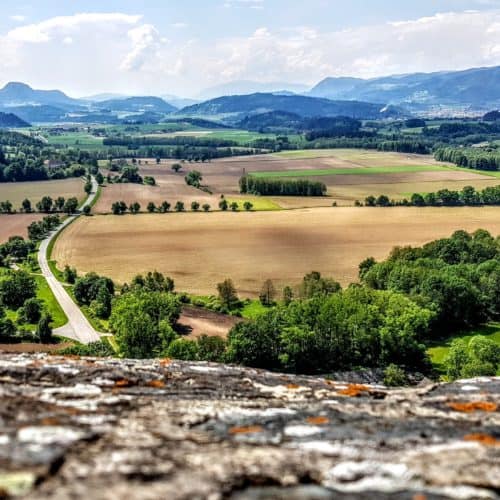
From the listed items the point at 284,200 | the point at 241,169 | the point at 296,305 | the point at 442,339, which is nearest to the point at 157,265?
the point at 296,305

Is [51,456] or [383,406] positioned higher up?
[51,456]

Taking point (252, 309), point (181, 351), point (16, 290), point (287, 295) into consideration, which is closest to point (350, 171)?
point (287, 295)

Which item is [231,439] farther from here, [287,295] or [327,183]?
[327,183]

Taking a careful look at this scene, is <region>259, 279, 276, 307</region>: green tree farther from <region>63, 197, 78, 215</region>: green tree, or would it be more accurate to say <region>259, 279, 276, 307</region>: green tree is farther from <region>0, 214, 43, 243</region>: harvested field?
<region>63, 197, 78, 215</region>: green tree

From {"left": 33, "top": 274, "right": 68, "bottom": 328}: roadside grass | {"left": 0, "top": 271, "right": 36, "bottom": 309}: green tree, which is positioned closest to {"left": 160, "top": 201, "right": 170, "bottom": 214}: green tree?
{"left": 33, "top": 274, "right": 68, "bottom": 328}: roadside grass

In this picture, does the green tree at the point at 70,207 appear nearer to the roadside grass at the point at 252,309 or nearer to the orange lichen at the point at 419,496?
the roadside grass at the point at 252,309

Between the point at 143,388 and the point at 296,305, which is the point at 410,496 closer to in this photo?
the point at 143,388

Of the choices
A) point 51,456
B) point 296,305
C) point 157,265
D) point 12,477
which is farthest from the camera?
point 157,265
